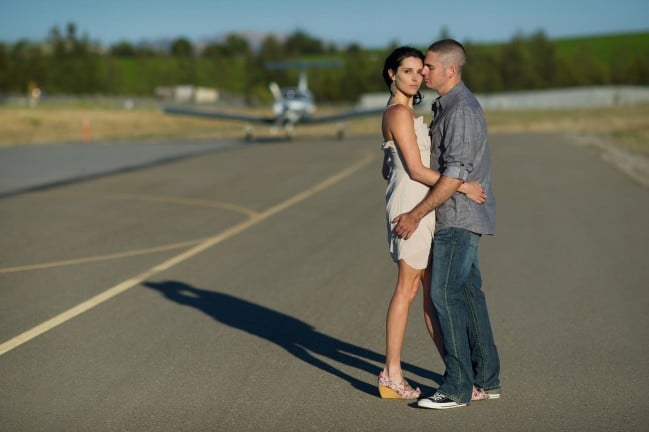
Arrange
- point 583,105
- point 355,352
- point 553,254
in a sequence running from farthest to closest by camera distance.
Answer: point 583,105, point 553,254, point 355,352

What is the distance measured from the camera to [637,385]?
19.2 ft

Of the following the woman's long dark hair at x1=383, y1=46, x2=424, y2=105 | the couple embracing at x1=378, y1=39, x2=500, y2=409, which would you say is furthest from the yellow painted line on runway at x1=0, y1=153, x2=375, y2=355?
the woman's long dark hair at x1=383, y1=46, x2=424, y2=105

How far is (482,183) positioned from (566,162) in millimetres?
22092

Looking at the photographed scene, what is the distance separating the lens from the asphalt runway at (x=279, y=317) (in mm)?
5391

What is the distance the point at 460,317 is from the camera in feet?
17.9

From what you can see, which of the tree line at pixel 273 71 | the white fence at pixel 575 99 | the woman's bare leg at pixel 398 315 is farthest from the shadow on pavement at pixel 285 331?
the tree line at pixel 273 71

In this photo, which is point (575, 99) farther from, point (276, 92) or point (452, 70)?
point (452, 70)

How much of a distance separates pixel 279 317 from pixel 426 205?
9.98 ft

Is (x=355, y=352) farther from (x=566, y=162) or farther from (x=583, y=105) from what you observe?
(x=583, y=105)

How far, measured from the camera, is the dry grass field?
4503 centimetres

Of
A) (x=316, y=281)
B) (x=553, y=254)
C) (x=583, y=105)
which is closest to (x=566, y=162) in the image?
(x=553, y=254)

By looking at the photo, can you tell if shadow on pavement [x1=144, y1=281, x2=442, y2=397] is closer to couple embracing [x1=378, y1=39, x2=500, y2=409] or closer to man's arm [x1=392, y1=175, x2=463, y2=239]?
couple embracing [x1=378, y1=39, x2=500, y2=409]

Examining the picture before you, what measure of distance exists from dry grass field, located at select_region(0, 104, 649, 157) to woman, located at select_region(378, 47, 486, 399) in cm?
2767

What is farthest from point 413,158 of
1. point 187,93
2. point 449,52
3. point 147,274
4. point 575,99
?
point 187,93
